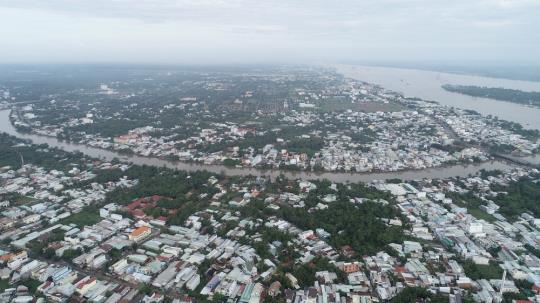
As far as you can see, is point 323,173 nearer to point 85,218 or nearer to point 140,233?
point 140,233

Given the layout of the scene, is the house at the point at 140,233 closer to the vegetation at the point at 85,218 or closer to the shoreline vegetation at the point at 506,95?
the vegetation at the point at 85,218

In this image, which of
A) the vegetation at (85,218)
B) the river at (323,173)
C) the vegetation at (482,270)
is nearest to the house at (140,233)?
the vegetation at (85,218)

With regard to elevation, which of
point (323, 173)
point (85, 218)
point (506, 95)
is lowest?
point (85, 218)

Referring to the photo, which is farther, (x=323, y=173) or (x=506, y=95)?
(x=506, y=95)

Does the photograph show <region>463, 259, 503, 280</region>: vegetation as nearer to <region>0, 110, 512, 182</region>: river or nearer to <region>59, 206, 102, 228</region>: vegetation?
<region>0, 110, 512, 182</region>: river

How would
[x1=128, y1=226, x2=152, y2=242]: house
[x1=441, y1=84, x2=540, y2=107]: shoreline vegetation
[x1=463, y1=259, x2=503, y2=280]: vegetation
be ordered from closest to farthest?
1. [x1=463, y1=259, x2=503, y2=280]: vegetation
2. [x1=128, y1=226, x2=152, y2=242]: house
3. [x1=441, y1=84, x2=540, y2=107]: shoreline vegetation

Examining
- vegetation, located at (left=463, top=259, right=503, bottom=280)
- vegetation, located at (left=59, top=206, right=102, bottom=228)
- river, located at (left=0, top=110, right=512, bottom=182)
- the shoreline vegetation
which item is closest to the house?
vegetation, located at (left=59, top=206, right=102, bottom=228)

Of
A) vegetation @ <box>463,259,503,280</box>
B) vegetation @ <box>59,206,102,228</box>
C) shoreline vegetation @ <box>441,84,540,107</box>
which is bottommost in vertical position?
vegetation @ <box>59,206,102,228</box>

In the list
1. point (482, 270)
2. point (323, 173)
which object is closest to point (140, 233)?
point (323, 173)

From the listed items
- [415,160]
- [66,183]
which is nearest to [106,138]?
[66,183]

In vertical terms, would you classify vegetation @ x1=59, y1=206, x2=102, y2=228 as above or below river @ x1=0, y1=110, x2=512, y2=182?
below

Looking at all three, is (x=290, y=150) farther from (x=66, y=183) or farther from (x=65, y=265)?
(x=65, y=265)

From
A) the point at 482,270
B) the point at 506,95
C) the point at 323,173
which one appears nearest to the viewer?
the point at 482,270
